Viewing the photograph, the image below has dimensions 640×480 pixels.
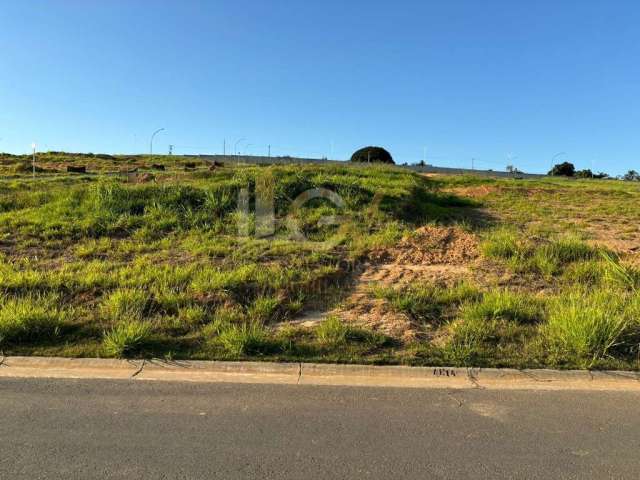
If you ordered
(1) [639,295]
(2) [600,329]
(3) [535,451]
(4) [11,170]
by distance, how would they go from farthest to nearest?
(4) [11,170], (1) [639,295], (2) [600,329], (3) [535,451]

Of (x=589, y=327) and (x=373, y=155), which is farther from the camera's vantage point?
(x=373, y=155)

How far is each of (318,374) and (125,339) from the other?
77.7 inches

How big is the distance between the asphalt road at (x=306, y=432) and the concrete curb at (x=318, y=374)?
0.48 feet

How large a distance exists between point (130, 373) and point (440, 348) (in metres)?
3.00

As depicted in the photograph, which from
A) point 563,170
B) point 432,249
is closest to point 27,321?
point 432,249

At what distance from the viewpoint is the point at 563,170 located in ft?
208

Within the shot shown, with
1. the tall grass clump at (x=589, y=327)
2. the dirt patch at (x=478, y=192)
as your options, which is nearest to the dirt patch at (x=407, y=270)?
the tall grass clump at (x=589, y=327)

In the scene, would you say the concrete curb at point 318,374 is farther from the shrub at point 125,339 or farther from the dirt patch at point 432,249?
the dirt patch at point 432,249

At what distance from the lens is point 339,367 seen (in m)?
4.57

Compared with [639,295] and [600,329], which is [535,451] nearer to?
[600,329]

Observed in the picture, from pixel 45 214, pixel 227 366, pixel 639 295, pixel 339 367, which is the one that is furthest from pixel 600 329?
pixel 45 214

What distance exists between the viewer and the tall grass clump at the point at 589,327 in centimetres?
478

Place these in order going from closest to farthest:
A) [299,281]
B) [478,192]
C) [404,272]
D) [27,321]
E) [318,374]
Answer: [318,374], [27,321], [299,281], [404,272], [478,192]

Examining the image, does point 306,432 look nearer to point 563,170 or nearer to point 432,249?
point 432,249
